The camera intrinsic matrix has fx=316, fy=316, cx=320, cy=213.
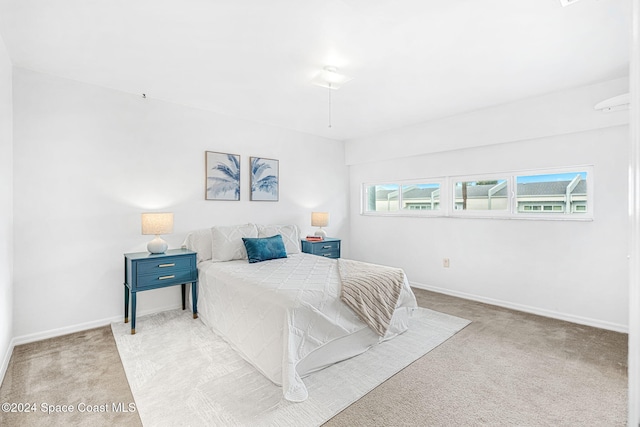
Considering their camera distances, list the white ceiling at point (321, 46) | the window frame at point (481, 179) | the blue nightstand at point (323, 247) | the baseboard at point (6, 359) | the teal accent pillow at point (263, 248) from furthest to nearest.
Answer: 1. the blue nightstand at point (323, 247)
2. the window frame at point (481, 179)
3. the teal accent pillow at point (263, 248)
4. the baseboard at point (6, 359)
5. the white ceiling at point (321, 46)

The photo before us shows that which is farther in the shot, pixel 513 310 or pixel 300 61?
pixel 513 310

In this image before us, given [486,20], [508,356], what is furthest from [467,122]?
[508,356]

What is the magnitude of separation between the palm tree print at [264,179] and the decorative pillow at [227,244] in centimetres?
76

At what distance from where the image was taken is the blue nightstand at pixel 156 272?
9.92ft

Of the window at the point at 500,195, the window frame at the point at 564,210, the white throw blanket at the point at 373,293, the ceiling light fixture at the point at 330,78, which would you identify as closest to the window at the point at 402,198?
the window at the point at 500,195

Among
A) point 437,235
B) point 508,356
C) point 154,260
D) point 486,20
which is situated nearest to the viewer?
point 486,20

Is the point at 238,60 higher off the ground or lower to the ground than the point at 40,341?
higher

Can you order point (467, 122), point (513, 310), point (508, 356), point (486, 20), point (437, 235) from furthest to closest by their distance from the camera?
point (437, 235)
point (467, 122)
point (513, 310)
point (508, 356)
point (486, 20)

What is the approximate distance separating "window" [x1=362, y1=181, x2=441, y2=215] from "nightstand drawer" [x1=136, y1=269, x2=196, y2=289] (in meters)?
3.26

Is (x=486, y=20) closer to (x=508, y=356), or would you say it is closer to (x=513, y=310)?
(x=508, y=356)

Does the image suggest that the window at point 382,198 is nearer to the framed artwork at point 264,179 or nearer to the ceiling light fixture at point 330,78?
the framed artwork at point 264,179

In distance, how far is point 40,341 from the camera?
2.87m

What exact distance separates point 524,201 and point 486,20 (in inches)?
95.6

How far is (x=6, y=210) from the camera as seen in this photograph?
254 centimetres
